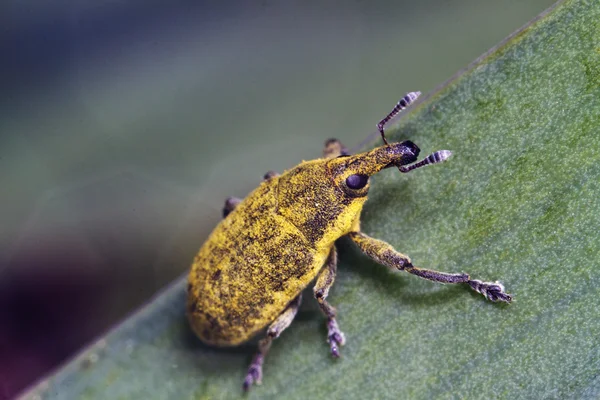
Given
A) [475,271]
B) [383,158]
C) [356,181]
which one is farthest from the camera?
[356,181]

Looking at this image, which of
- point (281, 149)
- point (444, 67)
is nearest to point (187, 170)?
point (281, 149)

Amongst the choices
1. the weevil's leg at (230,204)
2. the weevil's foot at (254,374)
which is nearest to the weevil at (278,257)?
the weevil's foot at (254,374)

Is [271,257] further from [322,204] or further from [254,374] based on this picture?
[254,374]

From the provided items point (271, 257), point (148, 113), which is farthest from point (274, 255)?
point (148, 113)

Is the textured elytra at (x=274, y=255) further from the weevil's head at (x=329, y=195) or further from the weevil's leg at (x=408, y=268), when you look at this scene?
the weevil's leg at (x=408, y=268)

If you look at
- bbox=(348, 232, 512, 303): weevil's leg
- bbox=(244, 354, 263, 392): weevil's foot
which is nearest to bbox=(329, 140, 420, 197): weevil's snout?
bbox=(348, 232, 512, 303): weevil's leg

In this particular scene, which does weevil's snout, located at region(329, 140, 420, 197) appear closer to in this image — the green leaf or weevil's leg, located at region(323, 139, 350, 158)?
the green leaf
